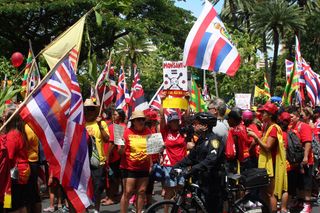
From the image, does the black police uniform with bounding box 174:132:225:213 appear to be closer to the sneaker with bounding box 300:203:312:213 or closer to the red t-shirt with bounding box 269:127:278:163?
the red t-shirt with bounding box 269:127:278:163

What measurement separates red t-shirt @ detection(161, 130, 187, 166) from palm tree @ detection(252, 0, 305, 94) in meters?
40.9

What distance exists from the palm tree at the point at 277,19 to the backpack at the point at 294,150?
133ft

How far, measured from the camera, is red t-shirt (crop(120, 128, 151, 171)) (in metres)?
7.69

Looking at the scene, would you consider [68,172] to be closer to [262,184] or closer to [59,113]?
[59,113]

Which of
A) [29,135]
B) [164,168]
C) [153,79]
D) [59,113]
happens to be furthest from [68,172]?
[153,79]

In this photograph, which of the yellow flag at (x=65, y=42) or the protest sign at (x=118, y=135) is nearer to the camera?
the yellow flag at (x=65, y=42)

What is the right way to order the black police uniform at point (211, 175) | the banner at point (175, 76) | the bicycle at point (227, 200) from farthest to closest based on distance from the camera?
the banner at point (175, 76) → the bicycle at point (227, 200) → the black police uniform at point (211, 175)

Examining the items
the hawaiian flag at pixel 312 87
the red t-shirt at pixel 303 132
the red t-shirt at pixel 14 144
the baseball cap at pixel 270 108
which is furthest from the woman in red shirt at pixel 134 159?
the hawaiian flag at pixel 312 87

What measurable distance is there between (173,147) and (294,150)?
1825mm

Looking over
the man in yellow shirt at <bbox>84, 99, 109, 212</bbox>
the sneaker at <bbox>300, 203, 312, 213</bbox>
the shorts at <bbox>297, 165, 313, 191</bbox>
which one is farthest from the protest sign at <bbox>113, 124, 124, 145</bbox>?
the sneaker at <bbox>300, 203, 312, 213</bbox>

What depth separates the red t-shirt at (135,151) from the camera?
769 cm

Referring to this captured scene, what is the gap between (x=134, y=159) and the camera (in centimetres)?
767

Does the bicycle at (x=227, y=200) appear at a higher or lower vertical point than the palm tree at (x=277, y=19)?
lower

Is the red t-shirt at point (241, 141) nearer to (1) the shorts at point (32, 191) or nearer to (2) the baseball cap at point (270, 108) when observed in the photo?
(2) the baseball cap at point (270, 108)
